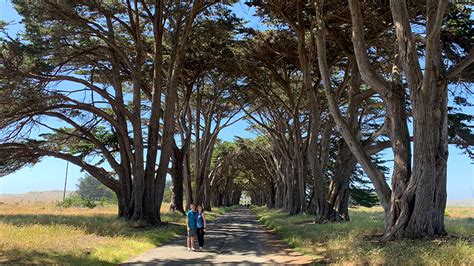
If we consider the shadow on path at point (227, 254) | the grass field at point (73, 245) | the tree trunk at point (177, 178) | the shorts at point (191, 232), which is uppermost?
the tree trunk at point (177, 178)

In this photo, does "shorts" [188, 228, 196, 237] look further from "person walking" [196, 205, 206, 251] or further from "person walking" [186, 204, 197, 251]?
"person walking" [196, 205, 206, 251]

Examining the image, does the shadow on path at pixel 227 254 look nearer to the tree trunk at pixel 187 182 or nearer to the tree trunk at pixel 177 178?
the tree trunk at pixel 177 178

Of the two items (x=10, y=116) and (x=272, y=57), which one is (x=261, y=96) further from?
(x=10, y=116)

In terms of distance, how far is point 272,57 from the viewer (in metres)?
22.4

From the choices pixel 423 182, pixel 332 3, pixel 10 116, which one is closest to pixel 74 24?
pixel 10 116

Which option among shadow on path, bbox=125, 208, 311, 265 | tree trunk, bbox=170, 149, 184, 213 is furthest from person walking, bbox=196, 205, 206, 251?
tree trunk, bbox=170, 149, 184, 213

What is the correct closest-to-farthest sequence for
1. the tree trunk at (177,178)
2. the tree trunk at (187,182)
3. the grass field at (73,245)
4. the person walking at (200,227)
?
the grass field at (73,245)
the person walking at (200,227)
the tree trunk at (177,178)
the tree trunk at (187,182)

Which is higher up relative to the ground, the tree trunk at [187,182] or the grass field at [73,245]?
the tree trunk at [187,182]

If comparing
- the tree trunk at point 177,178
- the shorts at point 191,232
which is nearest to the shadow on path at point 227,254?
the shorts at point 191,232

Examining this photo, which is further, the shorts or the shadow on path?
the shorts

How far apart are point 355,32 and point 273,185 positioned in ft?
170

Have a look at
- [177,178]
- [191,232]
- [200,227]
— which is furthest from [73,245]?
[177,178]

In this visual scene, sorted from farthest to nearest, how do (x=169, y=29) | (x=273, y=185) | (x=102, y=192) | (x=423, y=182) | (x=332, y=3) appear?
(x=102, y=192)
(x=273, y=185)
(x=169, y=29)
(x=332, y=3)
(x=423, y=182)

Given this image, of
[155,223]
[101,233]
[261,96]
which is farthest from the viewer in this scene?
[261,96]
